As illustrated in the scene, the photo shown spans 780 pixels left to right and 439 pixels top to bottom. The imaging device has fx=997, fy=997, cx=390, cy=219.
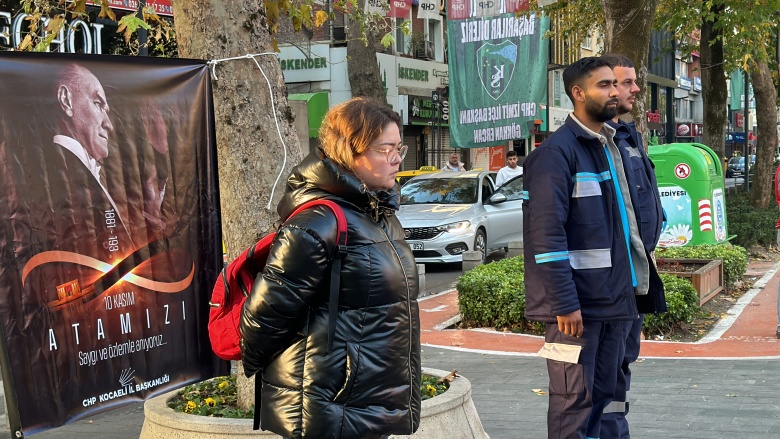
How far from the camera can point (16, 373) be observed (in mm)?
4191

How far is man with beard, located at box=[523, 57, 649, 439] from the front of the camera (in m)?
4.47

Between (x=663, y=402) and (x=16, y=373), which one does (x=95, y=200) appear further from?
(x=663, y=402)

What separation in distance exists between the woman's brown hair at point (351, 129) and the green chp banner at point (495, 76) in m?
21.7

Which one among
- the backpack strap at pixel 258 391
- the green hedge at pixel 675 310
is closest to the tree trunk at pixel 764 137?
the green hedge at pixel 675 310

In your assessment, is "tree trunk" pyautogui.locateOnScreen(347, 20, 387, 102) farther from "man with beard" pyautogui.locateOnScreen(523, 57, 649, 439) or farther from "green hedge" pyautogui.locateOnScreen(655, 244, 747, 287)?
"man with beard" pyautogui.locateOnScreen(523, 57, 649, 439)

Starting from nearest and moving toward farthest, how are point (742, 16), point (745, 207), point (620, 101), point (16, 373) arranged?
point (16, 373) → point (620, 101) → point (742, 16) → point (745, 207)

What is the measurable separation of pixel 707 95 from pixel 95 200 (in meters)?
20.3

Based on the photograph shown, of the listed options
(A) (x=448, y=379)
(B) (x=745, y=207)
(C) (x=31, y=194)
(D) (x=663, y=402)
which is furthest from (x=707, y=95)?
(C) (x=31, y=194)

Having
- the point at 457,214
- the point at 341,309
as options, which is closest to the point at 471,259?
the point at 457,214

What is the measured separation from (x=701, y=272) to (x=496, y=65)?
15468 millimetres

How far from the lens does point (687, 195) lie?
45.3ft

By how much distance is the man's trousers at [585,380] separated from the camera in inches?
179

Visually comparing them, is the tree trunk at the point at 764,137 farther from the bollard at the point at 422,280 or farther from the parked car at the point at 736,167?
the parked car at the point at 736,167

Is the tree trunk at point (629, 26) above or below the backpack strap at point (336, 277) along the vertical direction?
above
